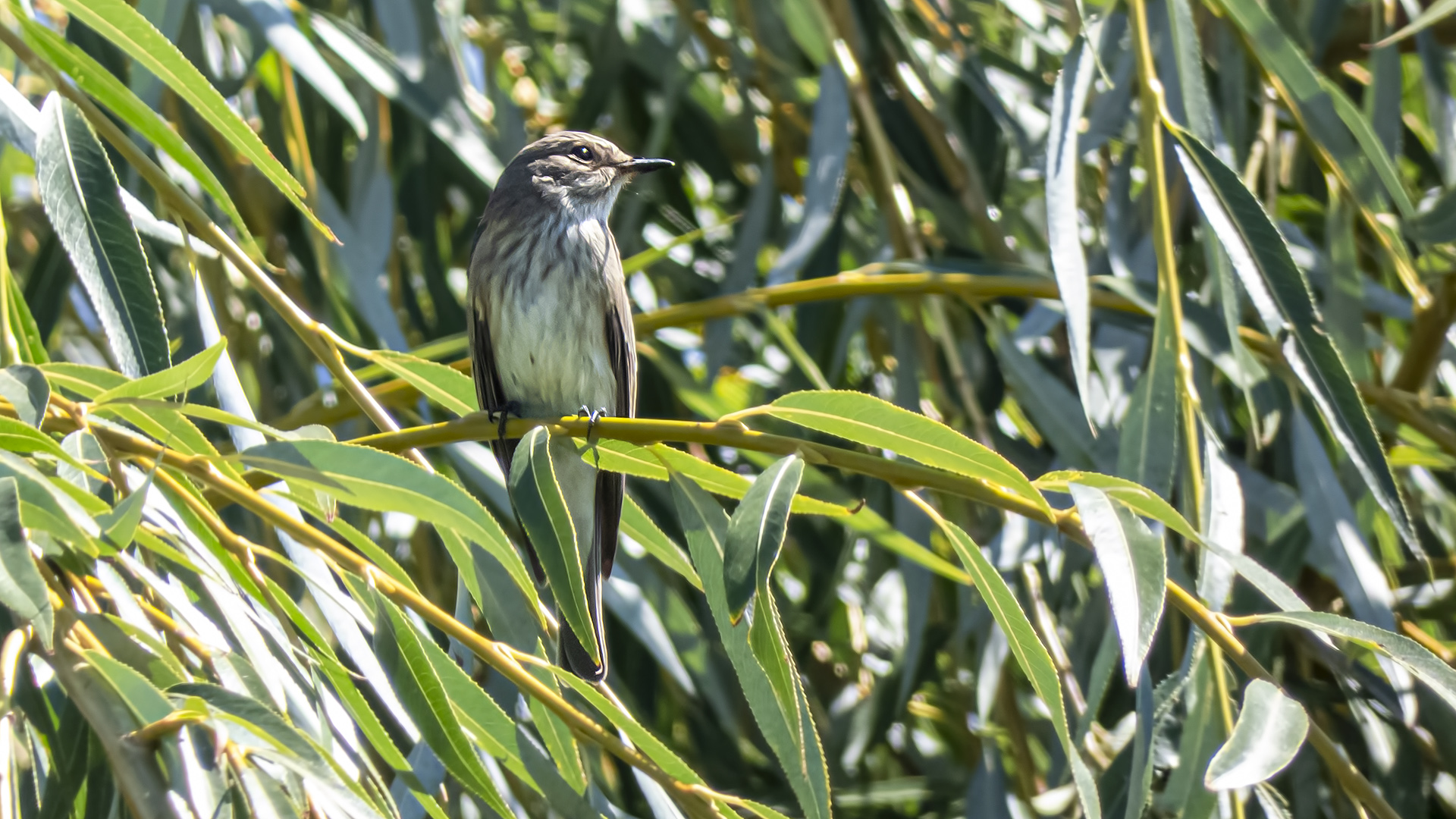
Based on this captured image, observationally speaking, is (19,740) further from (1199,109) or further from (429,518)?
(1199,109)

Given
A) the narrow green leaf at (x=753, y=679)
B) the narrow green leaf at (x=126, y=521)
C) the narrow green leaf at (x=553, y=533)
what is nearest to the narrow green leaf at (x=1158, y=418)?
the narrow green leaf at (x=753, y=679)

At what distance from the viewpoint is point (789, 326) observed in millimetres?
3998

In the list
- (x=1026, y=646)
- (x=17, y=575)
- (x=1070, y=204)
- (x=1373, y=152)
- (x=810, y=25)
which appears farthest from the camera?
(x=810, y=25)

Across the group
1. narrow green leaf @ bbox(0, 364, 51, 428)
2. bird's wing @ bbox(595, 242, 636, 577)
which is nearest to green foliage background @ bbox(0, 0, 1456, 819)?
narrow green leaf @ bbox(0, 364, 51, 428)

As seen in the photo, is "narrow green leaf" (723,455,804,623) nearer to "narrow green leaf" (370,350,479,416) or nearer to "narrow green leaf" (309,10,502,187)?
"narrow green leaf" (370,350,479,416)

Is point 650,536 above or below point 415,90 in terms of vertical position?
below

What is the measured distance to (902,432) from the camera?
1.83 m

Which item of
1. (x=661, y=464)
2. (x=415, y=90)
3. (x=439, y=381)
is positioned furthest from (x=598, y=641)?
(x=415, y=90)

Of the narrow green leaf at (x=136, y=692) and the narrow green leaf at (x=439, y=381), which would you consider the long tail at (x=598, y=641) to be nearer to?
the narrow green leaf at (x=439, y=381)

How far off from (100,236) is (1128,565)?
1316 millimetres

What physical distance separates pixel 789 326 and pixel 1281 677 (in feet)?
4.77

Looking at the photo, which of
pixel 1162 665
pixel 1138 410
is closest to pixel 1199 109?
pixel 1138 410

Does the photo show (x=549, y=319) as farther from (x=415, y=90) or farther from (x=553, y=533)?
(x=553, y=533)

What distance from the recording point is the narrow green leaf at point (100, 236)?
6.22 feet
